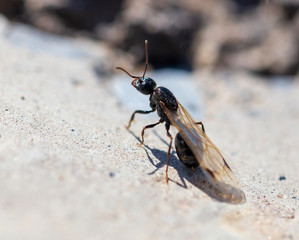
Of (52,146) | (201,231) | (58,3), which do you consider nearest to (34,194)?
(52,146)

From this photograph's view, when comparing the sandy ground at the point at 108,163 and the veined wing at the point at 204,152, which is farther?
the veined wing at the point at 204,152

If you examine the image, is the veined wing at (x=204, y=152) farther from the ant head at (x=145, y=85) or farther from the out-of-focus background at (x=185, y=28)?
the out-of-focus background at (x=185, y=28)

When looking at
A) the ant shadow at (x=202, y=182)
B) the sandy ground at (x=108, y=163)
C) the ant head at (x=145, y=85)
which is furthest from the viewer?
the ant head at (x=145, y=85)

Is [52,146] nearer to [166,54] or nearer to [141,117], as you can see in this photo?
[141,117]

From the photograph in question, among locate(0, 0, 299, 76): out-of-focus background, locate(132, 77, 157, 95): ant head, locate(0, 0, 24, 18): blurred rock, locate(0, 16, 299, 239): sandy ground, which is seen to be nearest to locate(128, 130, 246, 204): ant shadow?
locate(0, 16, 299, 239): sandy ground

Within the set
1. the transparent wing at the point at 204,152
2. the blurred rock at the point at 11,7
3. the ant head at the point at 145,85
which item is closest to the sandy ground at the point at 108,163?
the transparent wing at the point at 204,152

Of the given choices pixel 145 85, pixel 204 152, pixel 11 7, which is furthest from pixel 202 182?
pixel 11 7

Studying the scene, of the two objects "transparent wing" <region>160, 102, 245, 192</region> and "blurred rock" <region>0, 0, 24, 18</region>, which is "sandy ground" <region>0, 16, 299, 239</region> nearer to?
"transparent wing" <region>160, 102, 245, 192</region>

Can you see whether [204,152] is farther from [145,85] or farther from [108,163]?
[145,85]
